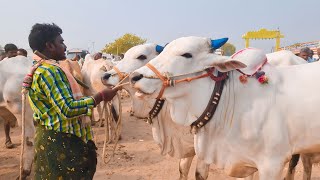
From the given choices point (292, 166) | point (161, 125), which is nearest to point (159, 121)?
point (161, 125)

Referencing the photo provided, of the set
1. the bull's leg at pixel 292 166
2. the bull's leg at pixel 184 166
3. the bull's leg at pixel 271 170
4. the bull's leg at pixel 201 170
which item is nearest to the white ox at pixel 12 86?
the bull's leg at pixel 184 166

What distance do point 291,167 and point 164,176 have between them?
5.62ft

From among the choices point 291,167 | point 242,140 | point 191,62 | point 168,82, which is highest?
point 191,62

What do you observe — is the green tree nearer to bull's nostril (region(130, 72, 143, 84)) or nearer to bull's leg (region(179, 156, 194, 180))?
bull's leg (region(179, 156, 194, 180))

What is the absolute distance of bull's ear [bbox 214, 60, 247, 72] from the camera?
208 cm

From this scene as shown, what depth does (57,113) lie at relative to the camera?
2.12m

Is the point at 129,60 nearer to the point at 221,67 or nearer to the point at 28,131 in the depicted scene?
the point at 221,67

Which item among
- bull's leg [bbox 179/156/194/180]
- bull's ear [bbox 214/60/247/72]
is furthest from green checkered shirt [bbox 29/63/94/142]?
bull's leg [bbox 179/156/194/180]

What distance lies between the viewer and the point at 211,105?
87.5 inches

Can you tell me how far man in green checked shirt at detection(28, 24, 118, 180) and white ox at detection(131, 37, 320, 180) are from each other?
420mm

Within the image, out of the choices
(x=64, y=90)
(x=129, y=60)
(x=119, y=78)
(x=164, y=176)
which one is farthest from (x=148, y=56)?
(x=164, y=176)

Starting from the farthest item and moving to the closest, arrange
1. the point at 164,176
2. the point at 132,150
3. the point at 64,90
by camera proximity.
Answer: the point at 132,150 < the point at 164,176 < the point at 64,90

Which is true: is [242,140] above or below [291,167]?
above

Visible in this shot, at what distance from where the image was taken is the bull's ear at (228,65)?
2084mm
